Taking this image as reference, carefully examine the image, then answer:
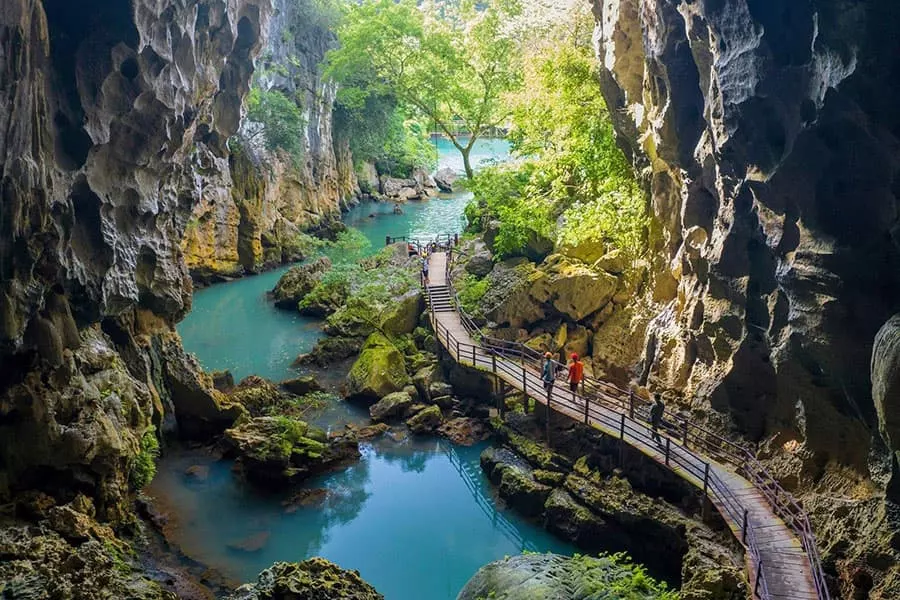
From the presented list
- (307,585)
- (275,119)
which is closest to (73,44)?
(307,585)

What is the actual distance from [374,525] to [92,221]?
9.86 m

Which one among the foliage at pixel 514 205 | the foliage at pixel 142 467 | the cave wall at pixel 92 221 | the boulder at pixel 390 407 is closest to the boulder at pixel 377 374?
the boulder at pixel 390 407

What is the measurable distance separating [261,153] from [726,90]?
32.0 m

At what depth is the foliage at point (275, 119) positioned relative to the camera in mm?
40812

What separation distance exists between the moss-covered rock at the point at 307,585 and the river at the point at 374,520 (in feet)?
12.0

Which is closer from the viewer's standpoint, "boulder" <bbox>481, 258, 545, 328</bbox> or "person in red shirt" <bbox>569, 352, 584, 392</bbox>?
"person in red shirt" <bbox>569, 352, 584, 392</bbox>

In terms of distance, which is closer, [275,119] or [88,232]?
[88,232]

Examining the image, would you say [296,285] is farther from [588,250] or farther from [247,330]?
[588,250]

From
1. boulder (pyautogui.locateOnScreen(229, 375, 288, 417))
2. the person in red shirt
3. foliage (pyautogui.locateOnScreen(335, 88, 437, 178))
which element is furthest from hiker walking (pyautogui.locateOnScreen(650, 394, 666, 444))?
foliage (pyautogui.locateOnScreen(335, 88, 437, 178))

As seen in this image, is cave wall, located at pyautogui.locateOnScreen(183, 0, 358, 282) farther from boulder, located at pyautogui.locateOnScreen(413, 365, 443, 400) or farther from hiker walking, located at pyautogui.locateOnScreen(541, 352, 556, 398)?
hiker walking, located at pyautogui.locateOnScreen(541, 352, 556, 398)

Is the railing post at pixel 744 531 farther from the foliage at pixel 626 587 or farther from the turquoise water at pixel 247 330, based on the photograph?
the turquoise water at pixel 247 330

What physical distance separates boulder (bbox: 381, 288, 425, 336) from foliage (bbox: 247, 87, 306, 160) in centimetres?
1793

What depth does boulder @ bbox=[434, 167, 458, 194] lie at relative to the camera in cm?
6956

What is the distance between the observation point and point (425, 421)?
22.5m
